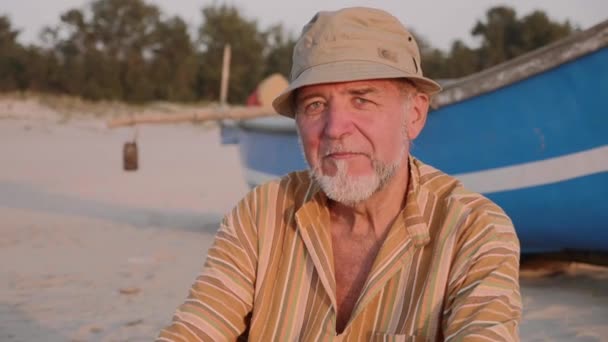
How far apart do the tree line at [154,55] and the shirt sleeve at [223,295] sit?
2227 cm

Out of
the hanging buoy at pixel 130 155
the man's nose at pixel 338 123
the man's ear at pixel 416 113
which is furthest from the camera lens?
the hanging buoy at pixel 130 155

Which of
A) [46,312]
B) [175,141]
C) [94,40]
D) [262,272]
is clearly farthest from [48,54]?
[262,272]

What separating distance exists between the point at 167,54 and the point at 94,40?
2.68 m

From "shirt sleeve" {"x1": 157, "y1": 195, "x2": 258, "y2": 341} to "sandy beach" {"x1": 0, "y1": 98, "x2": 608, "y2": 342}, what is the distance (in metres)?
1.57

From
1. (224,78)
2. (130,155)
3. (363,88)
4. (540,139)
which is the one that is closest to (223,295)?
(363,88)

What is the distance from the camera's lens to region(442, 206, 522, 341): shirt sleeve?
65.3 inches

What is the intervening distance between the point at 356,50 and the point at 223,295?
2.30 ft

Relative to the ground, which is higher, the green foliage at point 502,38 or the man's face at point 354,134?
the green foliage at point 502,38

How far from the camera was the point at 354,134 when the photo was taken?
6.28 feet

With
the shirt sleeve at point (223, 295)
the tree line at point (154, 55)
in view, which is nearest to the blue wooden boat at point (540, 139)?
the shirt sleeve at point (223, 295)

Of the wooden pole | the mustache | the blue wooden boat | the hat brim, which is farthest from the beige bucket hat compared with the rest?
the wooden pole

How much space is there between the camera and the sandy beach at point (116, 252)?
3686 mm

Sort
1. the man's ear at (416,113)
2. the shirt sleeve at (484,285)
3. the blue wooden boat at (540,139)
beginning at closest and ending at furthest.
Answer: the shirt sleeve at (484,285) < the man's ear at (416,113) < the blue wooden boat at (540,139)

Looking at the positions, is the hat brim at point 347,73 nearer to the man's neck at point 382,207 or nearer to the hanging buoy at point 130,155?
the man's neck at point 382,207
